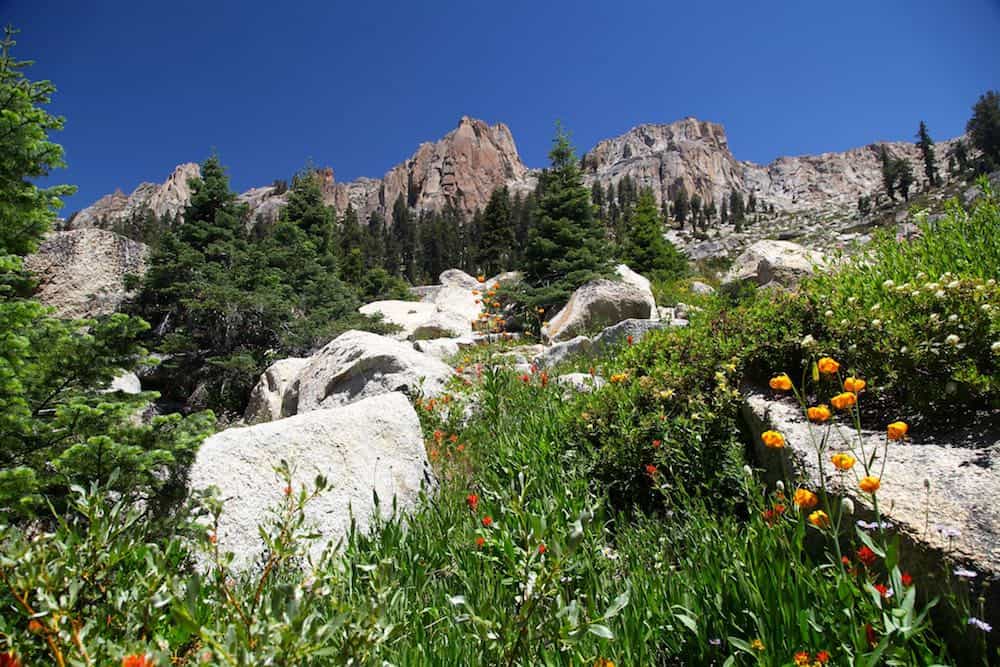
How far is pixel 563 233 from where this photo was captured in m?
16.7

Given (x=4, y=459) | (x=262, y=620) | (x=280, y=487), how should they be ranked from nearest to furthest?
(x=262, y=620) → (x=4, y=459) → (x=280, y=487)

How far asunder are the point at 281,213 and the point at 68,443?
23650mm

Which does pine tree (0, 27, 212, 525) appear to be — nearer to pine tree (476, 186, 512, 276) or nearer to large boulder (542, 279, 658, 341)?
large boulder (542, 279, 658, 341)

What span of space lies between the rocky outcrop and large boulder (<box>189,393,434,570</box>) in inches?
86.8

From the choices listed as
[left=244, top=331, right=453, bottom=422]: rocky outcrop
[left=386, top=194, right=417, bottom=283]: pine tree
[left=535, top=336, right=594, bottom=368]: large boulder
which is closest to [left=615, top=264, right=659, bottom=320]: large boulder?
[left=535, top=336, right=594, bottom=368]: large boulder

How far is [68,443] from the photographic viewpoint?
3270 millimetres

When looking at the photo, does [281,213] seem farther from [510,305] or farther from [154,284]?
[510,305]

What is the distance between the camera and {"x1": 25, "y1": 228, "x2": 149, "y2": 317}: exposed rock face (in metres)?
14.2

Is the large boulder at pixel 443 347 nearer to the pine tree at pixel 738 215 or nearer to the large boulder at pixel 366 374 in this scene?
the large boulder at pixel 366 374

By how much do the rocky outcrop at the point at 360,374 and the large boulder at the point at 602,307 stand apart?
16.5 feet

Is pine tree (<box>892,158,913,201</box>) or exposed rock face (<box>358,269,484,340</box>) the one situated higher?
pine tree (<box>892,158,913,201</box>)

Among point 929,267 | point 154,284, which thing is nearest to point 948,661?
point 929,267

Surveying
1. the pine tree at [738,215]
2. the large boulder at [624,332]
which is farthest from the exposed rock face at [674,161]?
the large boulder at [624,332]

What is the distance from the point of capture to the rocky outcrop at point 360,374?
22.6 feet
